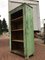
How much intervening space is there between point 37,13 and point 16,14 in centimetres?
833

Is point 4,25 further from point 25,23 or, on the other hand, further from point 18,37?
point 25,23

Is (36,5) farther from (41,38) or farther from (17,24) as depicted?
(17,24)

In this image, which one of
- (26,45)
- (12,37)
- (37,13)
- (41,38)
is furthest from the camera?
(37,13)

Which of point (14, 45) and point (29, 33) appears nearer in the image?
point (29, 33)

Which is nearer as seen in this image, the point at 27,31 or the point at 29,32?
the point at 27,31

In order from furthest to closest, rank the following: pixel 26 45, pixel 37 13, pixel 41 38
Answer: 1. pixel 37 13
2. pixel 41 38
3. pixel 26 45

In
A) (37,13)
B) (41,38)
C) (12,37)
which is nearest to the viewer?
(12,37)

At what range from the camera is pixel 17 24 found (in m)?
6.08

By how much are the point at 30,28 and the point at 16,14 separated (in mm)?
1399

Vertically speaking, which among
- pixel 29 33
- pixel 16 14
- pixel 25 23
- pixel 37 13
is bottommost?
pixel 29 33

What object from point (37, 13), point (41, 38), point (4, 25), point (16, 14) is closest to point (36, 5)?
point (37, 13)

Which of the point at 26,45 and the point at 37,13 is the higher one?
the point at 37,13

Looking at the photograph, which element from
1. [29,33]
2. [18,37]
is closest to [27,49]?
[29,33]

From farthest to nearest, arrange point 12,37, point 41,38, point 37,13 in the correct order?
point 37,13 < point 41,38 < point 12,37
